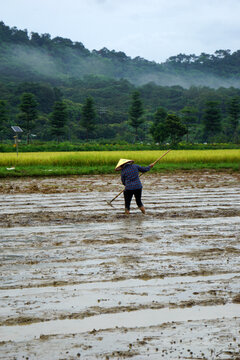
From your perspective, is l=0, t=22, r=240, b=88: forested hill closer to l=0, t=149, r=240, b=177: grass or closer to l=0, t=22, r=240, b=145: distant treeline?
l=0, t=22, r=240, b=145: distant treeline

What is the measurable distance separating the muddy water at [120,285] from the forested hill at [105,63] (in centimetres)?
13219

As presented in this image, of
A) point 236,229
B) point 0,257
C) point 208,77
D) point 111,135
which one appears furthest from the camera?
point 208,77

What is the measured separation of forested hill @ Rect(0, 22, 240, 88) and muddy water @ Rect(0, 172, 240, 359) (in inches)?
5204

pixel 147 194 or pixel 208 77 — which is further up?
pixel 208 77

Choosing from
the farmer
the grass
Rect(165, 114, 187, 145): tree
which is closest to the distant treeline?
Rect(165, 114, 187, 145): tree

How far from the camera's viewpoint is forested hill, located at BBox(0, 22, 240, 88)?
5536 inches

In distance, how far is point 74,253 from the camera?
15.5ft

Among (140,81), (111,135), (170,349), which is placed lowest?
(170,349)

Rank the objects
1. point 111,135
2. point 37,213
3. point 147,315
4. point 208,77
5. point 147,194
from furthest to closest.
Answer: point 208,77, point 111,135, point 147,194, point 37,213, point 147,315

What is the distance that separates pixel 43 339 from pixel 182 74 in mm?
161966

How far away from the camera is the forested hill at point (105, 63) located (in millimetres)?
140625

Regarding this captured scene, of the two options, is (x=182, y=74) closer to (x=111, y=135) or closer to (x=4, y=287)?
(x=111, y=135)

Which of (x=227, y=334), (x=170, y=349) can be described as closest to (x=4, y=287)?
(x=170, y=349)

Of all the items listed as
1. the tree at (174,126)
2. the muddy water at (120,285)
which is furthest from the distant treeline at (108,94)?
the muddy water at (120,285)
